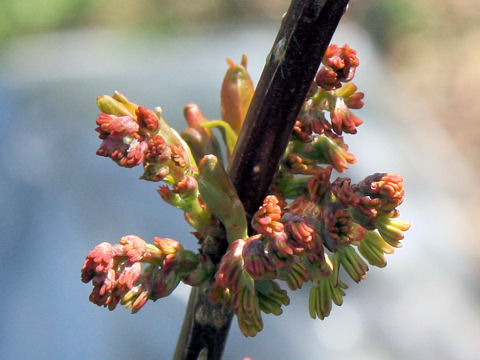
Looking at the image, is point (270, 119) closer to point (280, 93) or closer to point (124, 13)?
point (280, 93)

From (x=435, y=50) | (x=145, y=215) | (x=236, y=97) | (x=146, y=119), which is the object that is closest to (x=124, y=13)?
(x=435, y=50)

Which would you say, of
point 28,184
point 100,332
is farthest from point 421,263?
point 28,184

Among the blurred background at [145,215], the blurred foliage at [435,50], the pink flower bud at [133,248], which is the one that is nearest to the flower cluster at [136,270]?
the pink flower bud at [133,248]

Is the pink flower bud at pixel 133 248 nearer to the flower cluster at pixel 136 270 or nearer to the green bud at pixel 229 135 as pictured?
the flower cluster at pixel 136 270

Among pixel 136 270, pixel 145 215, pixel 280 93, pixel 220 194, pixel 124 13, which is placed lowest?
pixel 136 270

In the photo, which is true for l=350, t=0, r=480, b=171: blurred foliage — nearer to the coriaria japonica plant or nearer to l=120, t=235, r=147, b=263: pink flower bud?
the coriaria japonica plant

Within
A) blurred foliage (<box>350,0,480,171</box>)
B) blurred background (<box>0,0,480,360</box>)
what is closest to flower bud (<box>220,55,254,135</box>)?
blurred background (<box>0,0,480,360</box>)
